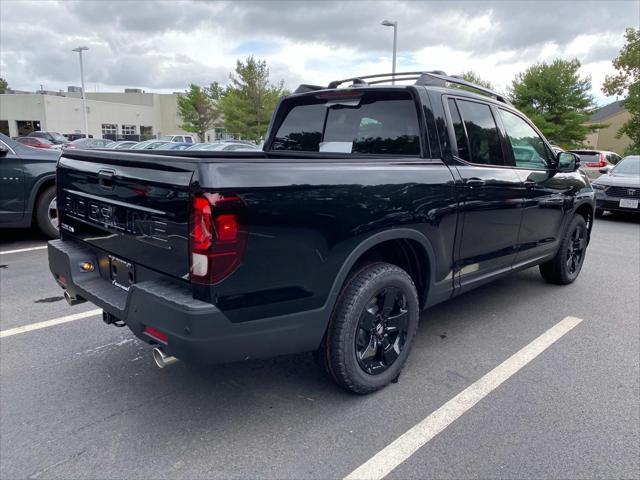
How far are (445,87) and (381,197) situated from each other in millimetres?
1394

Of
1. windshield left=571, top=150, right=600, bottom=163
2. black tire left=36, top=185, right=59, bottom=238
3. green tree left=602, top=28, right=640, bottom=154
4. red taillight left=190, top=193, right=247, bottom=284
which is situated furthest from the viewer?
green tree left=602, top=28, right=640, bottom=154

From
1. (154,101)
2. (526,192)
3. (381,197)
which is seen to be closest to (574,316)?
(526,192)

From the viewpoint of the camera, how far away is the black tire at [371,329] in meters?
2.72

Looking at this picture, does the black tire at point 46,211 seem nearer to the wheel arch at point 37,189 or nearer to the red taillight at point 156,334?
the wheel arch at point 37,189

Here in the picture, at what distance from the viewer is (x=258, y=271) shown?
227cm

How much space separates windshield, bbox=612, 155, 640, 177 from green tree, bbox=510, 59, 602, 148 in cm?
2316

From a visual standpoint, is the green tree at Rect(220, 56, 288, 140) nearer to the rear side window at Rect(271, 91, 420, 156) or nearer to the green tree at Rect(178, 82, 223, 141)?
the green tree at Rect(178, 82, 223, 141)

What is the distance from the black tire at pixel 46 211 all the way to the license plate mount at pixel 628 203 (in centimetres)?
1097

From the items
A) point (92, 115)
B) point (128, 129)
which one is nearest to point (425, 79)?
point (92, 115)

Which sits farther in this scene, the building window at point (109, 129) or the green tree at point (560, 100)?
the building window at point (109, 129)

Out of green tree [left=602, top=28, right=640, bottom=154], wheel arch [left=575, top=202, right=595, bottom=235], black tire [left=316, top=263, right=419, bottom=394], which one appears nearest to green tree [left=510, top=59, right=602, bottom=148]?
green tree [left=602, top=28, right=640, bottom=154]

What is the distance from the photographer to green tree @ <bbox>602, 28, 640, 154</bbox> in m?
29.0

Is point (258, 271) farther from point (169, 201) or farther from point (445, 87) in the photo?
point (445, 87)

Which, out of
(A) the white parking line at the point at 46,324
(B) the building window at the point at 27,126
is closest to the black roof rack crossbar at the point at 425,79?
(A) the white parking line at the point at 46,324
